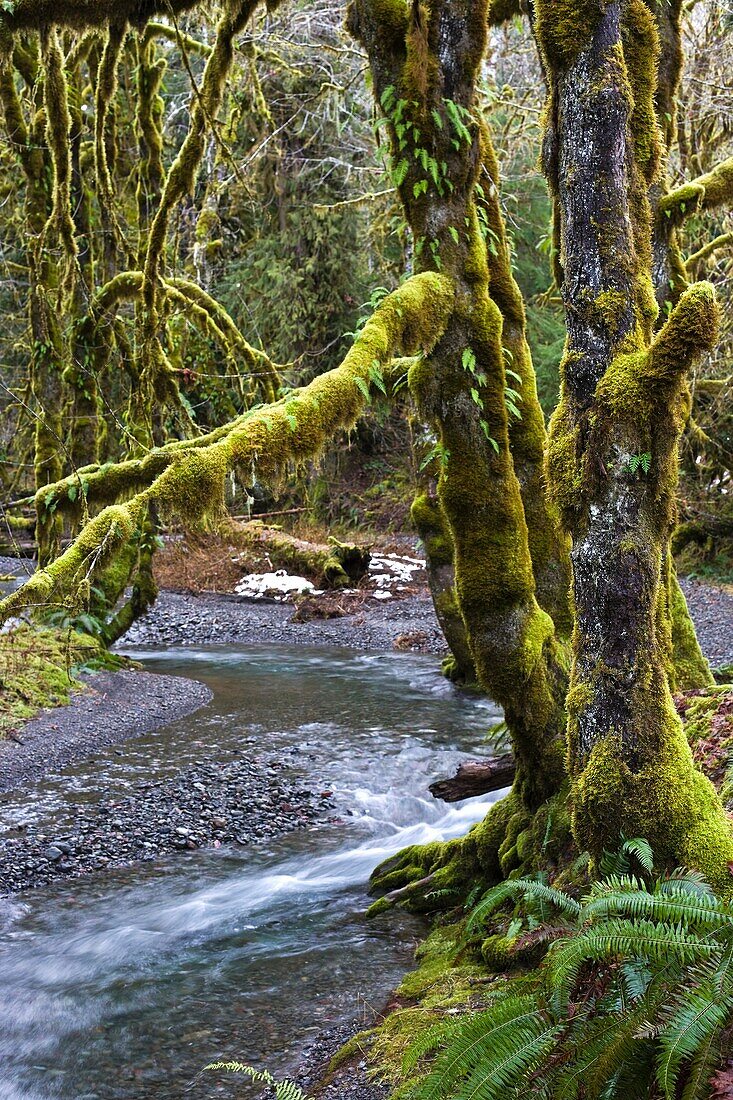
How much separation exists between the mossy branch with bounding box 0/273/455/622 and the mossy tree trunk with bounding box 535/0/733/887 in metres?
0.98

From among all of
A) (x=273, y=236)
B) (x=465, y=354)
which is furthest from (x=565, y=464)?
(x=273, y=236)

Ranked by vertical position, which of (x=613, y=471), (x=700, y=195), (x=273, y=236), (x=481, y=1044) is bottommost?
(x=481, y=1044)

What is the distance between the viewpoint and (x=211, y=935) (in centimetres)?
663

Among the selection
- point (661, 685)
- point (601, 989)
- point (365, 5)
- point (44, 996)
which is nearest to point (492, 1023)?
point (601, 989)

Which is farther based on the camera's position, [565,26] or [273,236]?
[273,236]

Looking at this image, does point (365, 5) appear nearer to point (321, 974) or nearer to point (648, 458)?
point (648, 458)

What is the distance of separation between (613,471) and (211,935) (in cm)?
458

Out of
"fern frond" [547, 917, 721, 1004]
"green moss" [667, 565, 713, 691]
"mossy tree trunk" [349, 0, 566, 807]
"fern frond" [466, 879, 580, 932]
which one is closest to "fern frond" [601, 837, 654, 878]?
"fern frond" [466, 879, 580, 932]

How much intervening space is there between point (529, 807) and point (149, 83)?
9.87 metres

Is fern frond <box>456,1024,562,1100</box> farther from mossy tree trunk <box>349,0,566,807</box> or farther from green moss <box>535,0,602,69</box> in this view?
green moss <box>535,0,602,69</box>

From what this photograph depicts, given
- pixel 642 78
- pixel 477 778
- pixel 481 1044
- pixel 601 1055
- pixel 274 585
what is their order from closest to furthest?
pixel 601 1055 → pixel 481 1044 → pixel 642 78 → pixel 477 778 → pixel 274 585

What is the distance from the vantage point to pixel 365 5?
219 inches

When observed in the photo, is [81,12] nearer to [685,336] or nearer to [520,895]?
[685,336]

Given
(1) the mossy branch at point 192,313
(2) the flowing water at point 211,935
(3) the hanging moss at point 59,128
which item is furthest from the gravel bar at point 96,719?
(3) the hanging moss at point 59,128
